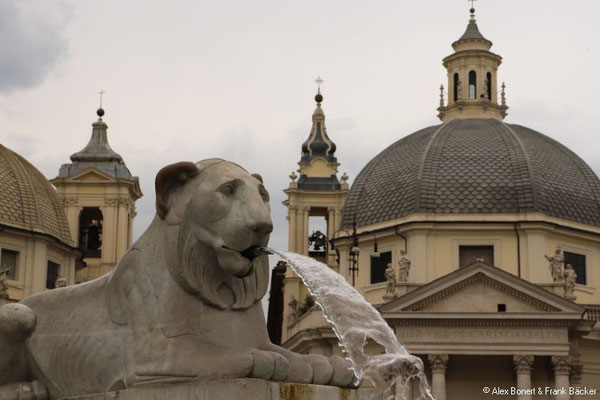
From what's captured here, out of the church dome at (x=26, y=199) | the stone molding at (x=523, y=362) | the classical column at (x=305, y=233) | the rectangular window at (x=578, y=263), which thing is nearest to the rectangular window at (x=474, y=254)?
the rectangular window at (x=578, y=263)

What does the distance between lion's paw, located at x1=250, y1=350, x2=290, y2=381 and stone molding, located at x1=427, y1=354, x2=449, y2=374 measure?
186ft

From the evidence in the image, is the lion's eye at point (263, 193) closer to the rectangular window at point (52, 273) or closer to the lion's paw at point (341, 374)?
the lion's paw at point (341, 374)

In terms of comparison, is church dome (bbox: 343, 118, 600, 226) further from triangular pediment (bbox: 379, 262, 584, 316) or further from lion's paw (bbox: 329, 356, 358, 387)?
lion's paw (bbox: 329, 356, 358, 387)

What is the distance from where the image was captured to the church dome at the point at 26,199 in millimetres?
78312

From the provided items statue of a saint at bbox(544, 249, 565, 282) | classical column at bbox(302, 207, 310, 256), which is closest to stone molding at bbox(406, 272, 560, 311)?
statue of a saint at bbox(544, 249, 565, 282)

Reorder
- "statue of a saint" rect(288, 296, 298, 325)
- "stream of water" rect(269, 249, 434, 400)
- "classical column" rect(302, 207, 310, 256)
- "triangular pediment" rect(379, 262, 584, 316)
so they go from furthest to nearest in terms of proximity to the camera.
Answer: "classical column" rect(302, 207, 310, 256) → "statue of a saint" rect(288, 296, 298, 325) → "triangular pediment" rect(379, 262, 584, 316) → "stream of water" rect(269, 249, 434, 400)

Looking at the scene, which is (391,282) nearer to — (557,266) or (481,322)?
(481,322)

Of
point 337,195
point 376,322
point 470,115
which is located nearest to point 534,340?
point 470,115

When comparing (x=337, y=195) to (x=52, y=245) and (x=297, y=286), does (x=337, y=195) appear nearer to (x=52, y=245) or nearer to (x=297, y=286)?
(x=297, y=286)

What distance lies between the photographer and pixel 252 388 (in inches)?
397

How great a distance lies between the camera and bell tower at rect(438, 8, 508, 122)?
82.0 meters

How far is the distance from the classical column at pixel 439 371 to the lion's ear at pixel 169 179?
56.4 meters

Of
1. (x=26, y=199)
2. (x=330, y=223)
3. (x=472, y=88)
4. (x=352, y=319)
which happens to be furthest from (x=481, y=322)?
(x=352, y=319)

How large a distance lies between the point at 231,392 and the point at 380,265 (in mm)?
62800
